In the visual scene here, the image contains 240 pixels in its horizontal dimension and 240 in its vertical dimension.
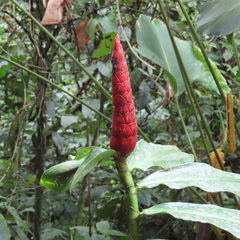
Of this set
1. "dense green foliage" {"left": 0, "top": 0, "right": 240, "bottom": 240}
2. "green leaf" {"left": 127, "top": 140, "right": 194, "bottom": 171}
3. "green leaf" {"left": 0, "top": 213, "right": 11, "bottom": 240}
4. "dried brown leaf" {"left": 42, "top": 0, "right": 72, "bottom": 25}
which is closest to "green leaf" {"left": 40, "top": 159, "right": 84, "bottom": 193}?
"dense green foliage" {"left": 0, "top": 0, "right": 240, "bottom": 240}

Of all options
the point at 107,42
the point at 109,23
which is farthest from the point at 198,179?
the point at 109,23

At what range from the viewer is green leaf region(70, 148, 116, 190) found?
522mm

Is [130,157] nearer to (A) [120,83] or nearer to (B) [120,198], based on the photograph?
(A) [120,83]

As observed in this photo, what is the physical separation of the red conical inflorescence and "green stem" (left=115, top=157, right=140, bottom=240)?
37 millimetres

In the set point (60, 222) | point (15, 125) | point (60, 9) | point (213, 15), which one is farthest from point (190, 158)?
point (60, 222)

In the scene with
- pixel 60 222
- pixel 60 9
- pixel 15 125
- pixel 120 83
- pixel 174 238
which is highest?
pixel 60 9

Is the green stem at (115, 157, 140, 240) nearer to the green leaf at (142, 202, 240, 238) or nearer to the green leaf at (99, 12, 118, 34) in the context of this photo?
the green leaf at (142, 202, 240, 238)

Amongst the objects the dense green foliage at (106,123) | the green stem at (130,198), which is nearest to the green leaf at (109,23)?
the dense green foliage at (106,123)

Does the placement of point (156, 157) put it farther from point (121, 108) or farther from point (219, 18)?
point (219, 18)

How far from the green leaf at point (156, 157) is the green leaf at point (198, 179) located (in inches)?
0.9

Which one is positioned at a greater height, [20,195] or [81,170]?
[20,195]

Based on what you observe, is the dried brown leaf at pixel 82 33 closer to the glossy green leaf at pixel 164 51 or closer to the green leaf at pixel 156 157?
the glossy green leaf at pixel 164 51

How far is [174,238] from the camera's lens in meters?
1.95

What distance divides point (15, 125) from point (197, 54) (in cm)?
75
